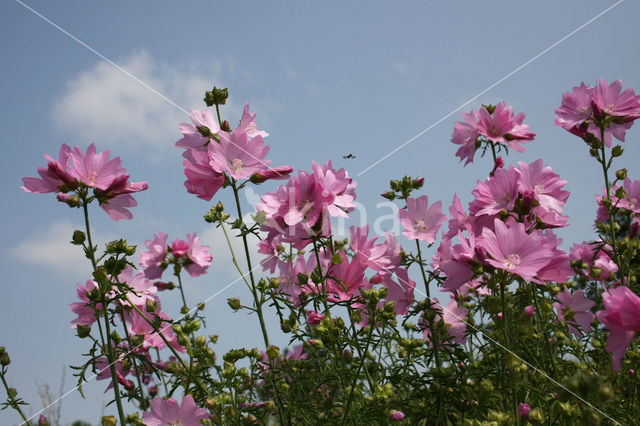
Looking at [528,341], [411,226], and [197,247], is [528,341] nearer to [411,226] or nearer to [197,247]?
[411,226]

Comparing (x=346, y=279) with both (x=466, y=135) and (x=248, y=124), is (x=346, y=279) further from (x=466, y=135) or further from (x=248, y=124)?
(x=466, y=135)

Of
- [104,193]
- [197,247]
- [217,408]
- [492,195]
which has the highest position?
[197,247]

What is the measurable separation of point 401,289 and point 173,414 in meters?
1.19

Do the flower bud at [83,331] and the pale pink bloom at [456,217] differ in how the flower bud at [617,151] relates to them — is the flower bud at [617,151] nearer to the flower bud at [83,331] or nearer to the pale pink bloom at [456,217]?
the pale pink bloom at [456,217]

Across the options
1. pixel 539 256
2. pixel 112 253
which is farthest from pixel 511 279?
pixel 112 253

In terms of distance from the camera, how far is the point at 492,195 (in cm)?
215

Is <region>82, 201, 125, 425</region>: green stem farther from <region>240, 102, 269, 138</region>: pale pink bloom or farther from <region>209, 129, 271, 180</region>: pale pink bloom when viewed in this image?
<region>240, 102, 269, 138</region>: pale pink bloom

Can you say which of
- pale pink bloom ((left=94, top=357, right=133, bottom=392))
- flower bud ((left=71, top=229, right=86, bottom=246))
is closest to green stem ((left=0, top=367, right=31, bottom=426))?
pale pink bloom ((left=94, top=357, right=133, bottom=392))

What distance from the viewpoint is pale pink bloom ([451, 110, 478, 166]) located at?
114 inches

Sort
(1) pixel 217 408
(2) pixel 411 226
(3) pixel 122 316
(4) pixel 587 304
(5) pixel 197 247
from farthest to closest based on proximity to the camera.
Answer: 1. (5) pixel 197 247
2. (4) pixel 587 304
3. (2) pixel 411 226
4. (3) pixel 122 316
5. (1) pixel 217 408

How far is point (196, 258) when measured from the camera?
141 inches

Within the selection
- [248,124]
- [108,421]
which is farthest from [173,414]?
[248,124]

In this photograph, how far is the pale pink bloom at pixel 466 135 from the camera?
2.89 metres

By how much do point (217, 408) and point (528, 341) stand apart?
1566 mm
